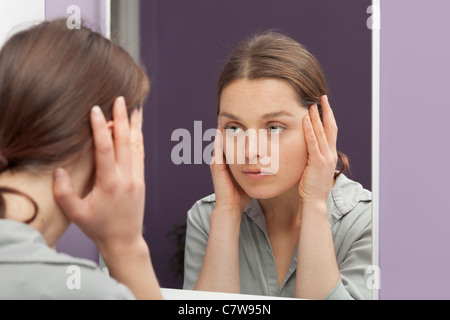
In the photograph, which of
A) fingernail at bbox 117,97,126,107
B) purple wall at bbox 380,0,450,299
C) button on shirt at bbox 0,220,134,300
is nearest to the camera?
button on shirt at bbox 0,220,134,300

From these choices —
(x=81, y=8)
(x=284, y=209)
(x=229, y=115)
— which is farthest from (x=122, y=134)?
(x=81, y=8)

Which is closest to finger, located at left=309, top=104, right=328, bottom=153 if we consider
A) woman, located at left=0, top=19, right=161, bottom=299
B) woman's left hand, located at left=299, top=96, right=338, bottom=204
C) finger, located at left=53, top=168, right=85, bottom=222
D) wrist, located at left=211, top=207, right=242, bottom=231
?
woman's left hand, located at left=299, top=96, right=338, bottom=204

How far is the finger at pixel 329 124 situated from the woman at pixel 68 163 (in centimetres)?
36

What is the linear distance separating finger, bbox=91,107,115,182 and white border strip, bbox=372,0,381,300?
1.57ft

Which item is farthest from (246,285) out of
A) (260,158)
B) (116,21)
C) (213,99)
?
(116,21)

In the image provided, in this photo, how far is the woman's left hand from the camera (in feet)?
3.27

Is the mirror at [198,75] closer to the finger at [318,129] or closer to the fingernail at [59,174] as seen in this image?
the finger at [318,129]

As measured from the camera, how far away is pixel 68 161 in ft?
2.43

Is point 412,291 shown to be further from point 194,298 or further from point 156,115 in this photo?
point 156,115

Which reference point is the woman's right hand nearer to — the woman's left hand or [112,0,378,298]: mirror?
[112,0,378,298]: mirror

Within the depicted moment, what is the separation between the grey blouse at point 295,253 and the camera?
3.22ft

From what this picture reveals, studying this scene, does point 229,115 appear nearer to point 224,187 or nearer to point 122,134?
point 224,187

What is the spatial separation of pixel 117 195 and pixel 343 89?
46 centimetres
